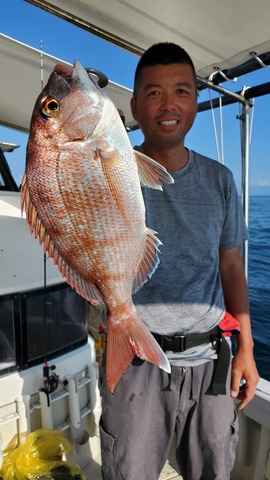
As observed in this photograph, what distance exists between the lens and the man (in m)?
1.77

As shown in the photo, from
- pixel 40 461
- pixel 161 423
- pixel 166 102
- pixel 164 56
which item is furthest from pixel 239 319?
pixel 40 461

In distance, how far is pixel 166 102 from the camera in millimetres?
1718

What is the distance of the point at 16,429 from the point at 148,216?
1887mm

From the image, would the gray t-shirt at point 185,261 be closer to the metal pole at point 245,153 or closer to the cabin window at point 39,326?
the cabin window at point 39,326

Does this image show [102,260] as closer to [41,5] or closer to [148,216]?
[148,216]

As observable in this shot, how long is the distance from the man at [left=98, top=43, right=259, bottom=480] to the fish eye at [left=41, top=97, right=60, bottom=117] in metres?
0.59

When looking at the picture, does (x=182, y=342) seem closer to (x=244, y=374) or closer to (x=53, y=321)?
(x=244, y=374)

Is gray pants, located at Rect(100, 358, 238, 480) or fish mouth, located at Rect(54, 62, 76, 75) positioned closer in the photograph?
fish mouth, located at Rect(54, 62, 76, 75)

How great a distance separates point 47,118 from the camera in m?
1.29

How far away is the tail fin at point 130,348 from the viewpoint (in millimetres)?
1471

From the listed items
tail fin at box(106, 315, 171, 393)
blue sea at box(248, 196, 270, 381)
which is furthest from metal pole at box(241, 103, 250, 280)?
blue sea at box(248, 196, 270, 381)

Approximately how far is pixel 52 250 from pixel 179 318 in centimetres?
80

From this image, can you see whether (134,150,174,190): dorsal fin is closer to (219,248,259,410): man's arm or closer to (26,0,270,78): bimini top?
(219,248,259,410): man's arm

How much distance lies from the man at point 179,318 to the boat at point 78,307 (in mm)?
930
